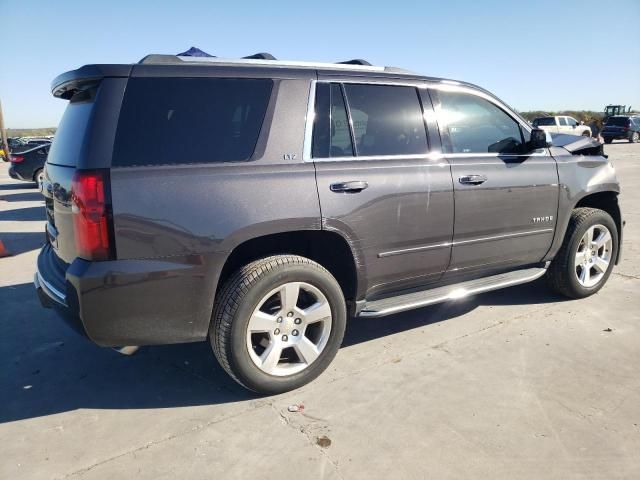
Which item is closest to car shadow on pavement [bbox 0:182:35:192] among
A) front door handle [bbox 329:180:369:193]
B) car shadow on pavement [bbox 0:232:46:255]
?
car shadow on pavement [bbox 0:232:46:255]

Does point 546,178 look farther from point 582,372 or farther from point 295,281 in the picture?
point 295,281

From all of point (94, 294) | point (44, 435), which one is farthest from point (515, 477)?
point (44, 435)

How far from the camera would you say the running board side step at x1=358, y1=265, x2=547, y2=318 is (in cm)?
323

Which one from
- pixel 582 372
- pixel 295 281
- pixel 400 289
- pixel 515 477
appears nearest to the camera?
pixel 515 477

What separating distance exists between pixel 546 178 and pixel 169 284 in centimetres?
309

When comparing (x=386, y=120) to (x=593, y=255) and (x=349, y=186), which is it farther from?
(x=593, y=255)

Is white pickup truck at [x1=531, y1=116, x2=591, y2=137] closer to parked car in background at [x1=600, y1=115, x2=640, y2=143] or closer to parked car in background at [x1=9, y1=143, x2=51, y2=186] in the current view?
parked car in background at [x1=600, y1=115, x2=640, y2=143]

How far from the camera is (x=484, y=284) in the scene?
12.3 ft

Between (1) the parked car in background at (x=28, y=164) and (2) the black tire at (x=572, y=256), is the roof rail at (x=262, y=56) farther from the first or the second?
(1) the parked car in background at (x=28, y=164)

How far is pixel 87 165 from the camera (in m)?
2.39

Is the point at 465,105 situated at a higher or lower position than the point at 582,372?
higher

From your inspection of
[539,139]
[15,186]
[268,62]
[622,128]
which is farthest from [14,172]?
[622,128]

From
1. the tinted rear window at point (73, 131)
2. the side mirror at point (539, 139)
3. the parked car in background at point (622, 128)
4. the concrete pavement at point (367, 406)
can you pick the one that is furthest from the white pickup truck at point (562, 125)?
the tinted rear window at point (73, 131)

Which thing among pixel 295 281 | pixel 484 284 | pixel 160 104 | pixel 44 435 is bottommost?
pixel 44 435
